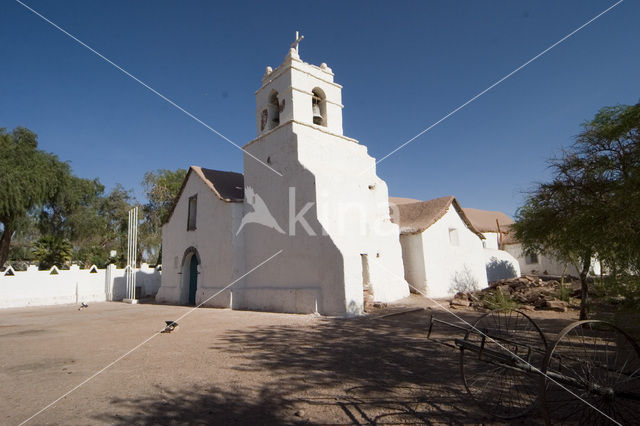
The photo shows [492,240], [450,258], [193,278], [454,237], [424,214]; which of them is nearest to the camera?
[450,258]

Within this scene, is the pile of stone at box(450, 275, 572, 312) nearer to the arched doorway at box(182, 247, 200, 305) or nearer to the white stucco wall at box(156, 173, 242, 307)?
the white stucco wall at box(156, 173, 242, 307)

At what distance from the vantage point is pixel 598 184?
5.90 m

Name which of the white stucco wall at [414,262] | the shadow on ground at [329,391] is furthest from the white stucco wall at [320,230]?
the shadow on ground at [329,391]

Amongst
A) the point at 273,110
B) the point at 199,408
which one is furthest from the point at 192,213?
Result: the point at 199,408

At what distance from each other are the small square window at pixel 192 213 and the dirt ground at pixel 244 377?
9.80m

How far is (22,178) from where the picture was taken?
24.2 m

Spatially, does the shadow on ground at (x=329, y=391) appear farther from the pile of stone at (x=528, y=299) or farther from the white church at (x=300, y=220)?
the pile of stone at (x=528, y=299)

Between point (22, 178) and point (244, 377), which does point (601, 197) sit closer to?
point (244, 377)

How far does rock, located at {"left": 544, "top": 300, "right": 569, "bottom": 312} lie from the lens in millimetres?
11492

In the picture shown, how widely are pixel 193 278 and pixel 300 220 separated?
9.71 metres

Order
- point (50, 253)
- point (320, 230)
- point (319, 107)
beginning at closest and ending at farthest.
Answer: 1. point (320, 230)
2. point (319, 107)
3. point (50, 253)

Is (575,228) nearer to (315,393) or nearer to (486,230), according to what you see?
(315,393)

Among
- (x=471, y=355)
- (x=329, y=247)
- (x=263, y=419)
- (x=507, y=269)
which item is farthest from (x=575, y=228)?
(x=507, y=269)

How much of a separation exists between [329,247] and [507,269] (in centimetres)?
1764
